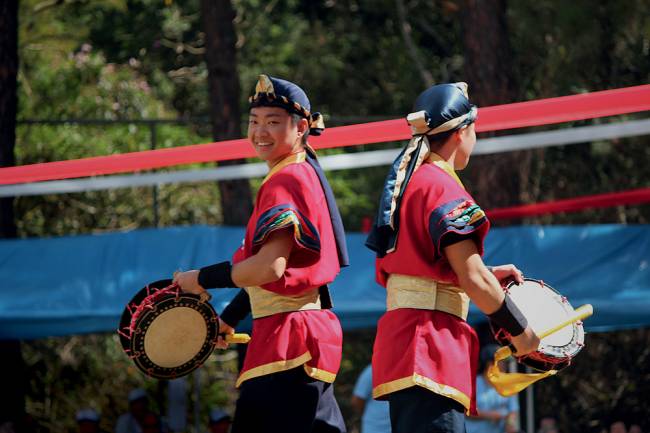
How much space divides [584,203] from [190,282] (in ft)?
15.2

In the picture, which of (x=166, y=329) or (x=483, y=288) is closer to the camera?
(x=483, y=288)

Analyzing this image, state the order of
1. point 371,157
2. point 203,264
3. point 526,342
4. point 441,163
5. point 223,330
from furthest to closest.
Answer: point 203,264 → point 371,157 → point 223,330 → point 441,163 → point 526,342

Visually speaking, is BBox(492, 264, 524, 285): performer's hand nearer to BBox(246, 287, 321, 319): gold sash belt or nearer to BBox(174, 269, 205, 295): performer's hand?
BBox(246, 287, 321, 319): gold sash belt

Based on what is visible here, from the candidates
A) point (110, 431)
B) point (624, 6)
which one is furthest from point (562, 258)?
point (624, 6)

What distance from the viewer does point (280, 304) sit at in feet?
14.3

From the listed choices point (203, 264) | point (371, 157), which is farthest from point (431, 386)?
point (203, 264)

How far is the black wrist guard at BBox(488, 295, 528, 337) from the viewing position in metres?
3.93

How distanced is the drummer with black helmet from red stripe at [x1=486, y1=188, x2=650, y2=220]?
4.18m

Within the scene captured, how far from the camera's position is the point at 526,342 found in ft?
13.0

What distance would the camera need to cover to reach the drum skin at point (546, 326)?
4.11 meters

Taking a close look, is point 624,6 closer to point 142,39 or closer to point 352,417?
point 352,417

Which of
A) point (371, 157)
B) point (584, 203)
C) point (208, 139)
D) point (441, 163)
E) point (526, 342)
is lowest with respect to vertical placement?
point (526, 342)

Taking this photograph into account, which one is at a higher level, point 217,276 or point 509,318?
point 217,276

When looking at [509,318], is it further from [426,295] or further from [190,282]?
[190,282]
